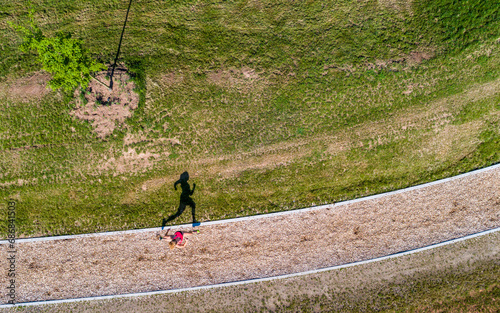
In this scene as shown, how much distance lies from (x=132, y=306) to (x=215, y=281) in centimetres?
375

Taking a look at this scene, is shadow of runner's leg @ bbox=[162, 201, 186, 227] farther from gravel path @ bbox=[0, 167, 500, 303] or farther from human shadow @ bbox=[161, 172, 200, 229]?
gravel path @ bbox=[0, 167, 500, 303]

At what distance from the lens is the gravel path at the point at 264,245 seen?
12.4m

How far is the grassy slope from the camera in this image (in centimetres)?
1236

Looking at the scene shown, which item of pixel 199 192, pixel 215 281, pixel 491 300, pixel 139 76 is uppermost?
pixel 139 76

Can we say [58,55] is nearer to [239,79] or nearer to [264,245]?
[239,79]

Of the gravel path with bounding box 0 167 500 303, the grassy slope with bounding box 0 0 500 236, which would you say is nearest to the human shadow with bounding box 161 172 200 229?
the grassy slope with bounding box 0 0 500 236

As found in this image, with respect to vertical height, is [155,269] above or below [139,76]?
below

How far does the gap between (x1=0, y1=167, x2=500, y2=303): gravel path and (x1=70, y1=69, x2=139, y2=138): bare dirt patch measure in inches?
192

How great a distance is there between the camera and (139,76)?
12.5m

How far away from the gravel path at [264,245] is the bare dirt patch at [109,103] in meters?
4.88

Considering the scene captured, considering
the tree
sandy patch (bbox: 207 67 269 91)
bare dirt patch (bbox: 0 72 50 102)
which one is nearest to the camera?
the tree

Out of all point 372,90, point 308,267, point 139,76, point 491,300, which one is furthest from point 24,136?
point 491,300

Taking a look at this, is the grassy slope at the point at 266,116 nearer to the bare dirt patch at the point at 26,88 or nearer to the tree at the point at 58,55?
the bare dirt patch at the point at 26,88

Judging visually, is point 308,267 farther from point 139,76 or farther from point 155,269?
point 139,76
